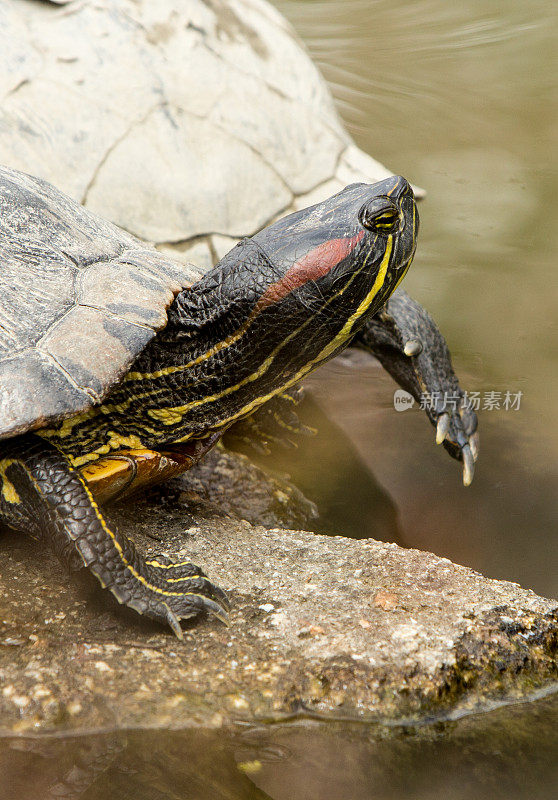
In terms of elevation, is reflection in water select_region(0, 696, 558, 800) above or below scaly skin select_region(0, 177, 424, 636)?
below

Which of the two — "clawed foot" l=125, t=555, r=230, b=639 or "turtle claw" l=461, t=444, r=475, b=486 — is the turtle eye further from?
"clawed foot" l=125, t=555, r=230, b=639

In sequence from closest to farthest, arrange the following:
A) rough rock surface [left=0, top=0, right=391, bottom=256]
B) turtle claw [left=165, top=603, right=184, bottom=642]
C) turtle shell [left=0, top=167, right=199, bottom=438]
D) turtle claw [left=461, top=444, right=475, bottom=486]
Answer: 1. turtle claw [left=165, top=603, right=184, bottom=642]
2. turtle shell [left=0, top=167, right=199, bottom=438]
3. turtle claw [left=461, top=444, right=475, bottom=486]
4. rough rock surface [left=0, top=0, right=391, bottom=256]

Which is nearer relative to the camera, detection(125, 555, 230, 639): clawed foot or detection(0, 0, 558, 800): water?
detection(0, 0, 558, 800): water

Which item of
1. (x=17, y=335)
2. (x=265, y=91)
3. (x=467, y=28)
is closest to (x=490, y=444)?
(x=17, y=335)

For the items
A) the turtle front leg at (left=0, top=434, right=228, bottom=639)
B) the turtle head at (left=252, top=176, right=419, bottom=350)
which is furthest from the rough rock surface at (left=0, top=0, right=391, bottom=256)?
the turtle front leg at (left=0, top=434, right=228, bottom=639)

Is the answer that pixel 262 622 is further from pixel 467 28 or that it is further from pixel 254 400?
pixel 467 28

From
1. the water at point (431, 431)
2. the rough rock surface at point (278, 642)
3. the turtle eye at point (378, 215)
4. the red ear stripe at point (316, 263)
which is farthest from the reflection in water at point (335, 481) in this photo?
the turtle eye at point (378, 215)

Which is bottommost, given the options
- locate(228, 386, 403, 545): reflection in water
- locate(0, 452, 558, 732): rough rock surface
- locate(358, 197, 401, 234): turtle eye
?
locate(228, 386, 403, 545): reflection in water
